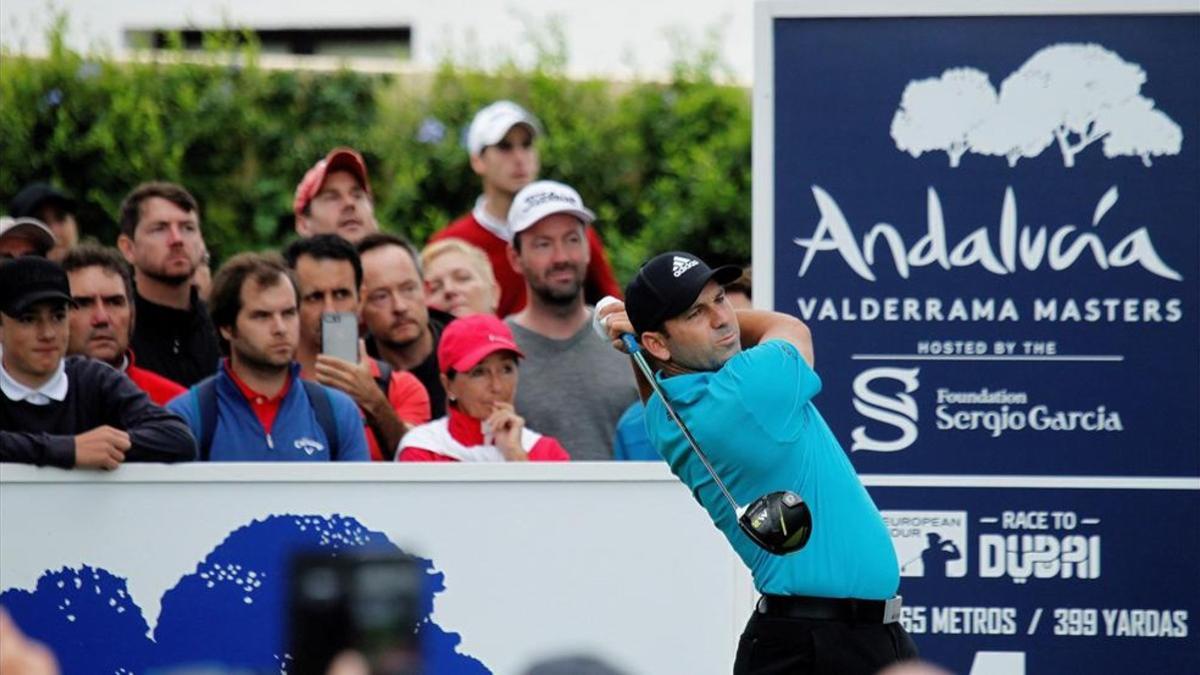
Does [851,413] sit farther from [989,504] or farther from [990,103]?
[990,103]

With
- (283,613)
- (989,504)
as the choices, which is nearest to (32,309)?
(283,613)

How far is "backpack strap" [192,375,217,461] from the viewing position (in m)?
7.31

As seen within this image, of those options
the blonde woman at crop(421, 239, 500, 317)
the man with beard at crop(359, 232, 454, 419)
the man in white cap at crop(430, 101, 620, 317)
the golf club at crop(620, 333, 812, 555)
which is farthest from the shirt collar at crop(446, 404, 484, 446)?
the golf club at crop(620, 333, 812, 555)

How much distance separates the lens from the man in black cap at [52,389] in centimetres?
696

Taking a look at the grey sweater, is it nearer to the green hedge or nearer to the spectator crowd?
the spectator crowd

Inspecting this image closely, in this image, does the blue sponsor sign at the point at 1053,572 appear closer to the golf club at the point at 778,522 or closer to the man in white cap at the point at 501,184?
the golf club at the point at 778,522

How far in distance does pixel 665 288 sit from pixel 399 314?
3.09m

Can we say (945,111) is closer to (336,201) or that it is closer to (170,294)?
(170,294)

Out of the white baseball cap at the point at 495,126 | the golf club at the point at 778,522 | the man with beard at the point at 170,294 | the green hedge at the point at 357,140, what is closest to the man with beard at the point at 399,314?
the man with beard at the point at 170,294

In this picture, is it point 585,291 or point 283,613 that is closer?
point 283,613

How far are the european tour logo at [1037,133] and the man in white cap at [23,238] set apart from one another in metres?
3.79

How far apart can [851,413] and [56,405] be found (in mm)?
2648

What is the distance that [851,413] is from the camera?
6645mm

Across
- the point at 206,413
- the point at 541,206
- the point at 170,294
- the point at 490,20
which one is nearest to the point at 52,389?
the point at 206,413
